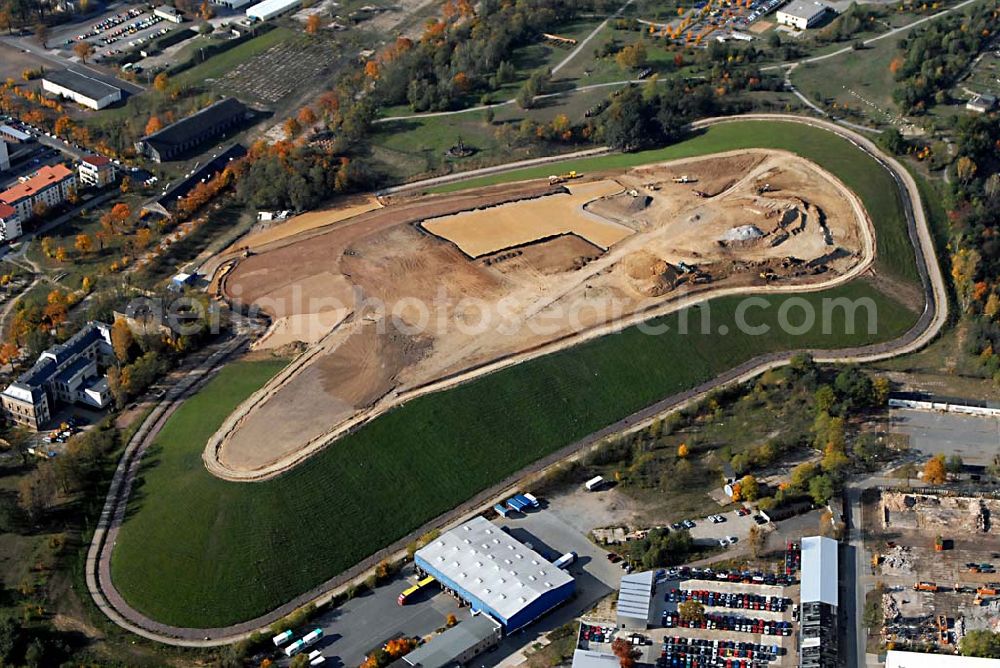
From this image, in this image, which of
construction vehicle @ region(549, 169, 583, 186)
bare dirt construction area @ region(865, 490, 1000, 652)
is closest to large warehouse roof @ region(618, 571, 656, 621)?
bare dirt construction area @ region(865, 490, 1000, 652)

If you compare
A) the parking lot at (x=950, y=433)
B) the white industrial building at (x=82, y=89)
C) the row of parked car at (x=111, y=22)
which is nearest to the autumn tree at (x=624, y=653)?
the parking lot at (x=950, y=433)

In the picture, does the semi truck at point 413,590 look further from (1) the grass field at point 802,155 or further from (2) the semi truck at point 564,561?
(1) the grass field at point 802,155

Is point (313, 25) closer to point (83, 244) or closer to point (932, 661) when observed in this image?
point (83, 244)

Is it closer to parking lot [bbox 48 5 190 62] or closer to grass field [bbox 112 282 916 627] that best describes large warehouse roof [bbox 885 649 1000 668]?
grass field [bbox 112 282 916 627]

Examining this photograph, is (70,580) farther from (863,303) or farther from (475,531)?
(863,303)

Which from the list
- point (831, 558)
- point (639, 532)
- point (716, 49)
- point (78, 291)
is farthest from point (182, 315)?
point (716, 49)
